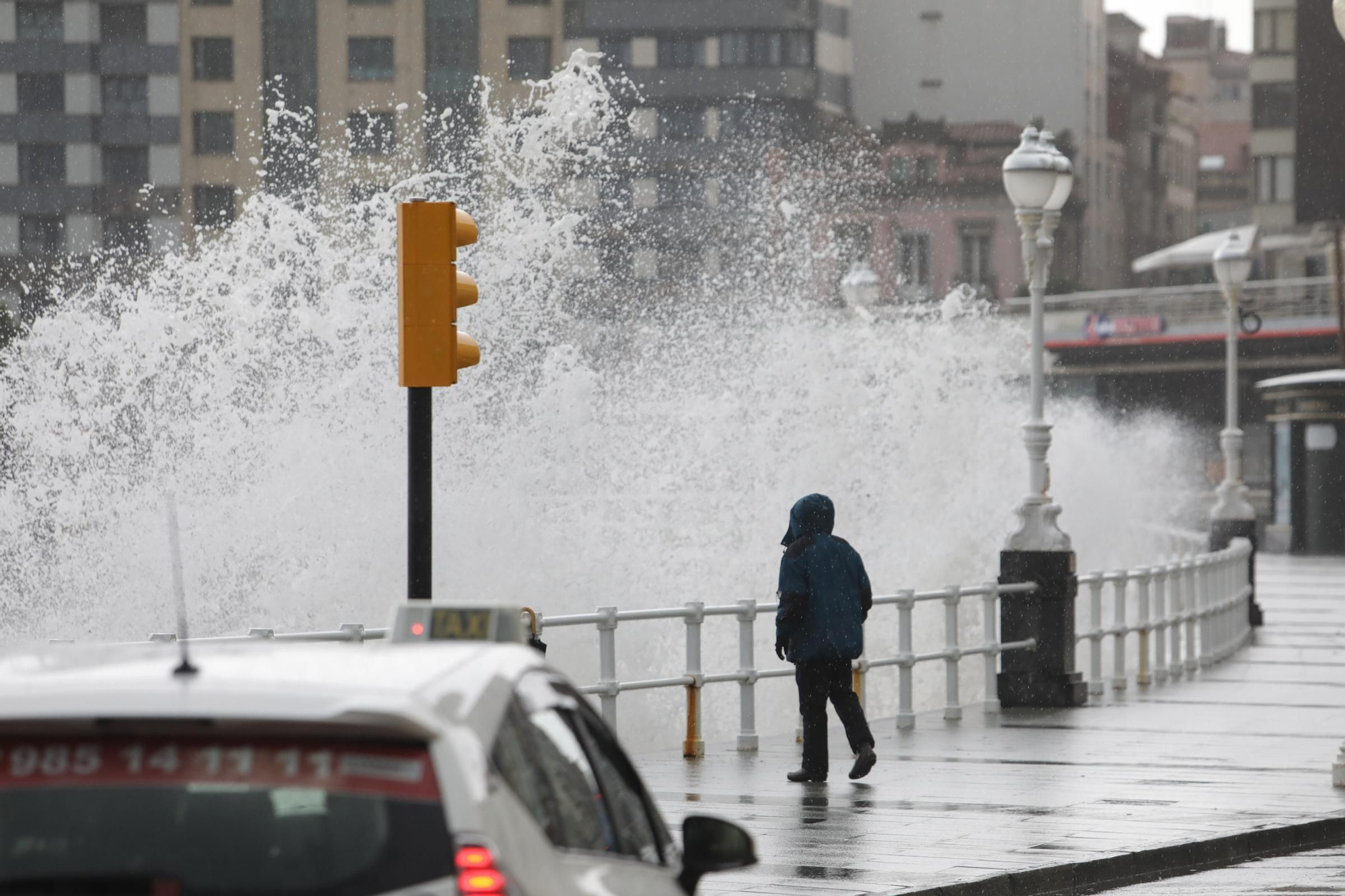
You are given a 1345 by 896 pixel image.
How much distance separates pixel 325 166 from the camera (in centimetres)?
9900

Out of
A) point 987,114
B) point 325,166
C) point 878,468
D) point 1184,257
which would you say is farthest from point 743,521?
point 987,114

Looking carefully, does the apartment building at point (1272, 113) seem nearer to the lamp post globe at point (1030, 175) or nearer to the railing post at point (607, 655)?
the lamp post globe at point (1030, 175)

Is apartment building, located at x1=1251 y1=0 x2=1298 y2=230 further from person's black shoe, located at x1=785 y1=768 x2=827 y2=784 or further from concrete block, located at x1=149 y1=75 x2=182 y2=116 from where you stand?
person's black shoe, located at x1=785 y1=768 x2=827 y2=784

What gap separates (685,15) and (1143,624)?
8436 centimetres

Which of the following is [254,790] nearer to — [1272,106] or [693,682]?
[693,682]

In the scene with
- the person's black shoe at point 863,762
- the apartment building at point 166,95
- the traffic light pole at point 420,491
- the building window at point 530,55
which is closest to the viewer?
the traffic light pole at point 420,491

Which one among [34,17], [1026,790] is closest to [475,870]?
[1026,790]

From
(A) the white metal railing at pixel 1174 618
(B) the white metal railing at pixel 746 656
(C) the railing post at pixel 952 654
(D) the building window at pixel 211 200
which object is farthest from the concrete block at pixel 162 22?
(C) the railing post at pixel 952 654

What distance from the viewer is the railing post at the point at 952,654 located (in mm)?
16438

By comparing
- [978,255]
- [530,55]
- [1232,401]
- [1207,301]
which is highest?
[530,55]

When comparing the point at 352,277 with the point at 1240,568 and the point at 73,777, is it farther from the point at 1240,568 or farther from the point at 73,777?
the point at 73,777

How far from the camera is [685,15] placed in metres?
102

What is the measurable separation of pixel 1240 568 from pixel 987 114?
3389 inches

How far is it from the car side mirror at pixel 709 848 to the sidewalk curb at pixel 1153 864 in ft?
14.3
